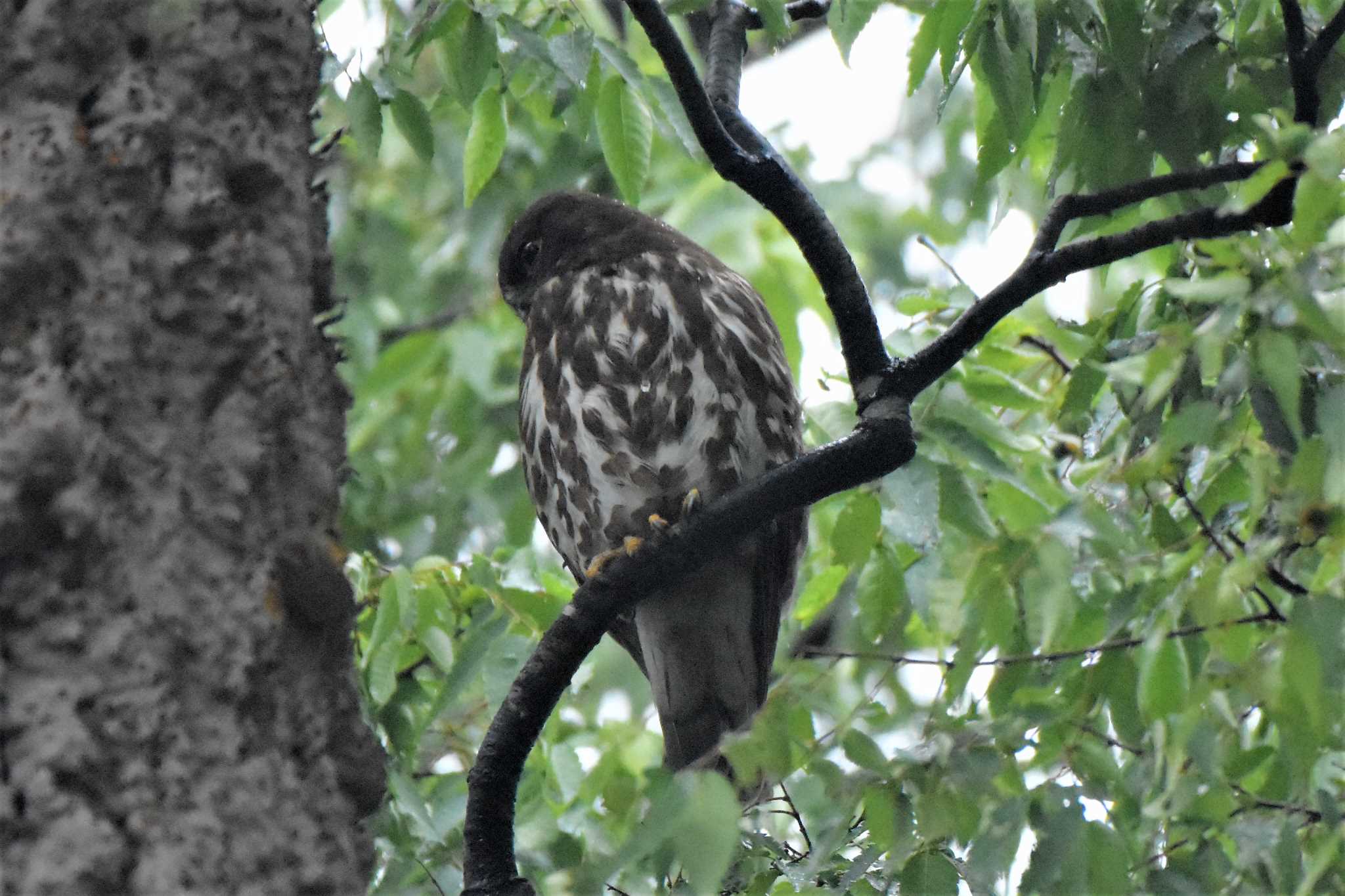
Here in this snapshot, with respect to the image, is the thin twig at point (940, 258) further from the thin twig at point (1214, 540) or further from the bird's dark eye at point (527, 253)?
the bird's dark eye at point (527, 253)

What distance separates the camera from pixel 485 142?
2.93 m

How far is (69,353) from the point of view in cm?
165

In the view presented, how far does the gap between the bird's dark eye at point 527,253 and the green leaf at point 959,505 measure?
1770 mm

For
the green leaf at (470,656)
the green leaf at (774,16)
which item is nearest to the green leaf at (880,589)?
the green leaf at (470,656)

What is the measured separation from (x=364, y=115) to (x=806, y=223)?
0.86 metres

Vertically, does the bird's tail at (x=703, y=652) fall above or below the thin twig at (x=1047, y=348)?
below

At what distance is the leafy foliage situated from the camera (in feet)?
5.53

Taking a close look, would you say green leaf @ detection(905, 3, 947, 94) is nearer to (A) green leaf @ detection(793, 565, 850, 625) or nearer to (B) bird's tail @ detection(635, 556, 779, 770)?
(A) green leaf @ detection(793, 565, 850, 625)

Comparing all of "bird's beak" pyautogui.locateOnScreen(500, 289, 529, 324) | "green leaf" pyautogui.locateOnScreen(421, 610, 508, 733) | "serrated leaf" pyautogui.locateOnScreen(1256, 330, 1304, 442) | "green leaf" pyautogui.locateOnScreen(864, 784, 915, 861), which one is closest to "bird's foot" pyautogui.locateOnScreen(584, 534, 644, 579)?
"green leaf" pyautogui.locateOnScreen(421, 610, 508, 733)

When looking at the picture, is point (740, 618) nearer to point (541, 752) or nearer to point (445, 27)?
point (541, 752)

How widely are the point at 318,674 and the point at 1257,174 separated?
3.90 ft

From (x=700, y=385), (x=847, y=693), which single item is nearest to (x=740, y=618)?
(x=700, y=385)

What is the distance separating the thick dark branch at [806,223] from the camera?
2354 mm

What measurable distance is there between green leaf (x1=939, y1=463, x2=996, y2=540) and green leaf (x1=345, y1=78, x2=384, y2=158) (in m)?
1.18
